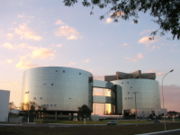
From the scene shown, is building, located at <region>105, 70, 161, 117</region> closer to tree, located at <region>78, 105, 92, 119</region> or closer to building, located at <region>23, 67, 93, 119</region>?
building, located at <region>23, 67, 93, 119</region>

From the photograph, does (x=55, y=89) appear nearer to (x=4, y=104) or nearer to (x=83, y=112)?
(x=83, y=112)

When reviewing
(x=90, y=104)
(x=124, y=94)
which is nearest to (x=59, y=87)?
(x=90, y=104)

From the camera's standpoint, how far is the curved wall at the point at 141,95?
154750 mm

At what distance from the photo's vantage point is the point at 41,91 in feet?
396

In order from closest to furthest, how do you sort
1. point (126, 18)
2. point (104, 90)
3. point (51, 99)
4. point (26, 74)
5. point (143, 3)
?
point (143, 3) < point (126, 18) < point (51, 99) < point (26, 74) < point (104, 90)

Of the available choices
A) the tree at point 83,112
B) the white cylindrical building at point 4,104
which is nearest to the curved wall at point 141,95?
the tree at point 83,112

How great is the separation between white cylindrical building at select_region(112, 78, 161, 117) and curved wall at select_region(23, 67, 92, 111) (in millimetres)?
43153

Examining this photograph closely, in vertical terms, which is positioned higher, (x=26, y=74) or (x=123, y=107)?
(x=26, y=74)

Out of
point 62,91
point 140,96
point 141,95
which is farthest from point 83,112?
point 141,95

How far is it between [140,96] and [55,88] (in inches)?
2462

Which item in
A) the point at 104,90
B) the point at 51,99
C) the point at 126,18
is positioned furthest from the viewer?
the point at 104,90

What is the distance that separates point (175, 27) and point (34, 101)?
381 ft

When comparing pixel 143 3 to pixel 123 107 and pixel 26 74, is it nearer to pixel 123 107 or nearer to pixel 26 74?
pixel 26 74

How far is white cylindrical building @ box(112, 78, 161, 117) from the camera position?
154250 millimetres
